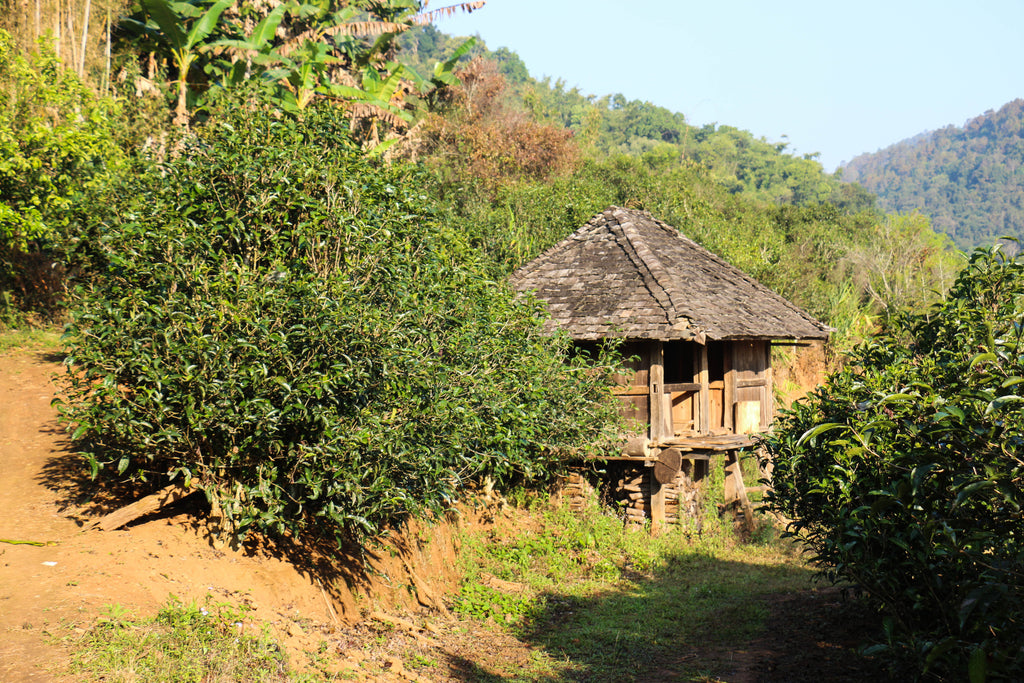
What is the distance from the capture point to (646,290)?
13531 mm

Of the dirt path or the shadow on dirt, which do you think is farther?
the shadow on dirt

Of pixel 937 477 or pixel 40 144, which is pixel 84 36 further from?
pixel 937 477

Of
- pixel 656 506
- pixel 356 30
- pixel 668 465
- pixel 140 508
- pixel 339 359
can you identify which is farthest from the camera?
pixel 356 30

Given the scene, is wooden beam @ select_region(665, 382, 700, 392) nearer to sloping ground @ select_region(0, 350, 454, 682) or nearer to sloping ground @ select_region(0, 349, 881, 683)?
sloping ground @ select_region(0, 349, 881, 683)

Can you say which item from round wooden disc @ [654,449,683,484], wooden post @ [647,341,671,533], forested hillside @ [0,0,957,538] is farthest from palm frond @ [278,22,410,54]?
round wooden disc @ [654,449,683,484]

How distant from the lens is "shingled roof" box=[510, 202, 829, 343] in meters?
12.8

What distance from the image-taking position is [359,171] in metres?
8.41

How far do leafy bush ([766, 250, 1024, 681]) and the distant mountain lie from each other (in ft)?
219

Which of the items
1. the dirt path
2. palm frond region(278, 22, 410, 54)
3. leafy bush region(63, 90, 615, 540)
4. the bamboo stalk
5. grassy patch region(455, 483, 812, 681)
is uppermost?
palm frond region(278, 22, 410, 54)

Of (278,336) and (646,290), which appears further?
(646,290)

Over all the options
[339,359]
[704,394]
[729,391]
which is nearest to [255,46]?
[704,394]

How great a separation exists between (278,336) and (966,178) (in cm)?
9448

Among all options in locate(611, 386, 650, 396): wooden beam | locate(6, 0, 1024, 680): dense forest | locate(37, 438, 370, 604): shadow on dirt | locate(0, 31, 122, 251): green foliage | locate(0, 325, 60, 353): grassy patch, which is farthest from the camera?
locate(0, 325, 60, 353): grassy patch

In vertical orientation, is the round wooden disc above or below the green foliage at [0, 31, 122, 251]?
below
